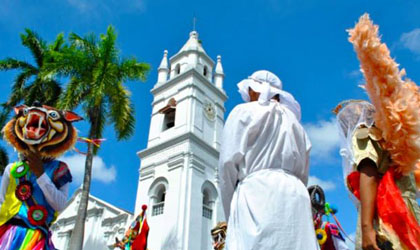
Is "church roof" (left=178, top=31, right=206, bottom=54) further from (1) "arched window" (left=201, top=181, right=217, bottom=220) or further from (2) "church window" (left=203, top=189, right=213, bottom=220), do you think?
(2) "church window" (left=203, top=189, right=213, bottom=220)

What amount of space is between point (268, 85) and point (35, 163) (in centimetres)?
259

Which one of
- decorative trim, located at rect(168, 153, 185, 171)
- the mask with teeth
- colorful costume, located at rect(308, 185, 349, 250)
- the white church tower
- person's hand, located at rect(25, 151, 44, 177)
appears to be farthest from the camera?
decorative trim, located at rect(168, 153, 185, 171)

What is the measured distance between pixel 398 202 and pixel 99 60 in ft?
40.5

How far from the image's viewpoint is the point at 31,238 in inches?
141

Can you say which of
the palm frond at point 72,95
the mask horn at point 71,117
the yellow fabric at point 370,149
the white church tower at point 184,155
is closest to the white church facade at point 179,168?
the white church tower at point 184,155

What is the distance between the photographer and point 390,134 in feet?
7.74

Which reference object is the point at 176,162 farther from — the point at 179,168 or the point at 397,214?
the point at 397,214

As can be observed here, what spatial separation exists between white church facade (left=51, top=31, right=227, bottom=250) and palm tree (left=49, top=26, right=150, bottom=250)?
20.6ft

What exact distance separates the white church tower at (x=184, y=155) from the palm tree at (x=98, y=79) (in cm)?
625

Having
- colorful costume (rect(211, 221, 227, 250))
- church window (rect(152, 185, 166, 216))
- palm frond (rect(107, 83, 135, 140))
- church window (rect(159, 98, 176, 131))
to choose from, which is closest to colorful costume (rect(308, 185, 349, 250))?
colorful costume (rect(211, 221, 227, 250))

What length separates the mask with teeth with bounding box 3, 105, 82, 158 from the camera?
4.08 m

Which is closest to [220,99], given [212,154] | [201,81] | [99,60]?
[201,81]

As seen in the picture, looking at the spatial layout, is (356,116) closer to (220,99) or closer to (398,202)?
(398,202)

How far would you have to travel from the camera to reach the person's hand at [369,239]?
83.2 inches
